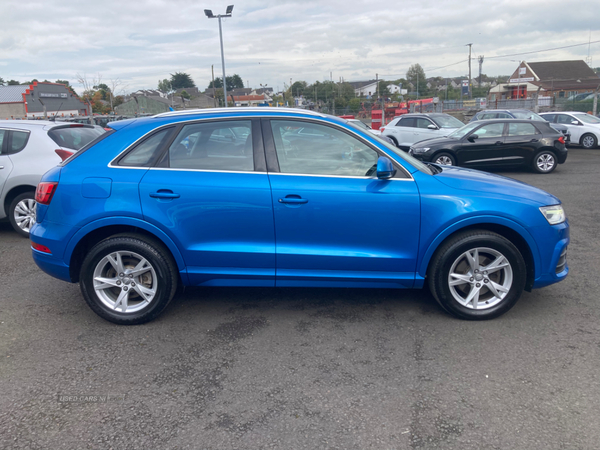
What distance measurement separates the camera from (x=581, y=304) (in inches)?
175

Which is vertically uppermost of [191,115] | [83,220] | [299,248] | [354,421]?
[191,115]

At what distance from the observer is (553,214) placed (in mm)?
4121

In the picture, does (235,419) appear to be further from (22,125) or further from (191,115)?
(22,125)

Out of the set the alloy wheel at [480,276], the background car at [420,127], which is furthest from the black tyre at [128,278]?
the background car at [420,127]

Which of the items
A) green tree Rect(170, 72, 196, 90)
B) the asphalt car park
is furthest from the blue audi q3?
green tree Rect(170, 72, 196, 90)

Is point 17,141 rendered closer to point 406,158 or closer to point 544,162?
point 406,158

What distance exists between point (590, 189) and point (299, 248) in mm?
8935

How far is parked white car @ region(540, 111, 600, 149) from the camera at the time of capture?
18128 millimetres

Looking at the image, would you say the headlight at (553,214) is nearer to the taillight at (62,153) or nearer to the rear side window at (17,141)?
the taillight at (62,153)

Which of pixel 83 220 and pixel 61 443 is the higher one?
pixel 83 220

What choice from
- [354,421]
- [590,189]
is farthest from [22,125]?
[590,189]

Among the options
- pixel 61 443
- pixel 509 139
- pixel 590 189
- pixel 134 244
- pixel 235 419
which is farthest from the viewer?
pixel 509 139

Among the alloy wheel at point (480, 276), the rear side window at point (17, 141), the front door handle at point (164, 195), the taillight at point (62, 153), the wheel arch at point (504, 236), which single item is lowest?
the alloy wheel at point (480, 276)

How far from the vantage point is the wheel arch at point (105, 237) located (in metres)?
3.98
